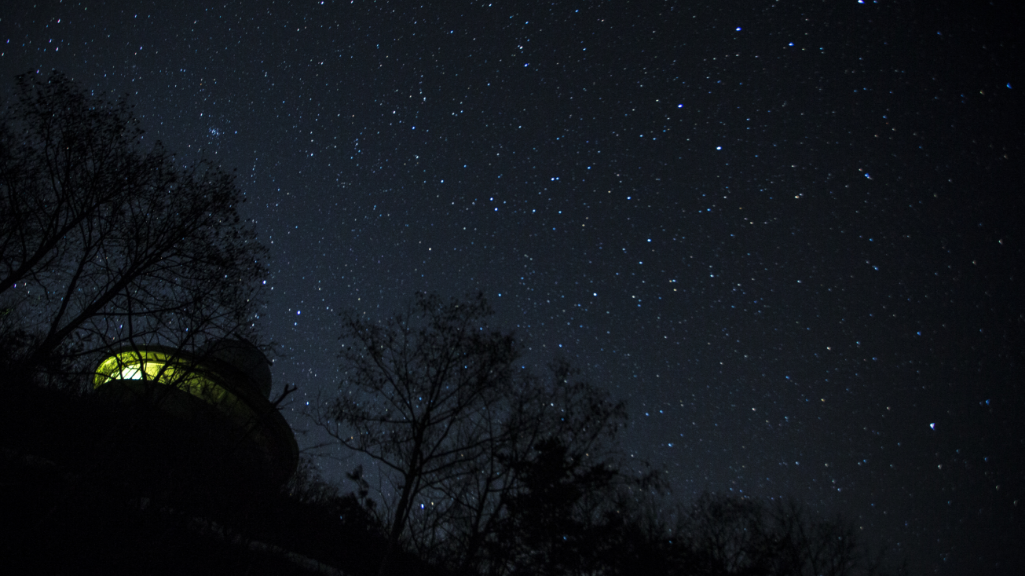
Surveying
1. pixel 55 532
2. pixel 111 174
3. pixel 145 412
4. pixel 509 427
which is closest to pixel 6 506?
pixel 55 532

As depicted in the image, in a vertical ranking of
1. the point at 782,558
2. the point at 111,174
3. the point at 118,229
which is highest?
the point at 111,174

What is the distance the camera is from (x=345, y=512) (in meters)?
15.5

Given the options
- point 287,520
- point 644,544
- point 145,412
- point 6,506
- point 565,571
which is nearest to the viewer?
point 145,412

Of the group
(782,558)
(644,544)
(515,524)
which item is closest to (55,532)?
(515,524)

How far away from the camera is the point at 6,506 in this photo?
4945mm

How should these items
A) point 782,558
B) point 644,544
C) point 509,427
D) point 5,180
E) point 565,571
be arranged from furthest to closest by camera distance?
point 782,558
point 644,544
point 565,571
point 509,427
point 5,180

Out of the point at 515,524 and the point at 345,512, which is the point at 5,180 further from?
the point at 515,524

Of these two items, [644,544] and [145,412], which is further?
[644,544]

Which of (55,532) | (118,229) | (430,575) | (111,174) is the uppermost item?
(111,174)

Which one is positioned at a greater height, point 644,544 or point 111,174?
point 111,174

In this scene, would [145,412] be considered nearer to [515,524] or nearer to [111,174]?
[111,174]

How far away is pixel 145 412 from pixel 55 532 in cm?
330

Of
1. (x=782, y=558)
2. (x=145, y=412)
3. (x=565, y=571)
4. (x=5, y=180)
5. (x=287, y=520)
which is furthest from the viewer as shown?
(x=782, y=558)

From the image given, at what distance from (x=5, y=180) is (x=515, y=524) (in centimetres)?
1629
